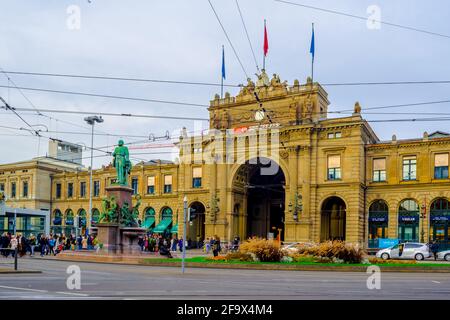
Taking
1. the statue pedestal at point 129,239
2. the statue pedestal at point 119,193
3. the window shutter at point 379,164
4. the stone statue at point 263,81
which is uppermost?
the stone statue at point 263,81

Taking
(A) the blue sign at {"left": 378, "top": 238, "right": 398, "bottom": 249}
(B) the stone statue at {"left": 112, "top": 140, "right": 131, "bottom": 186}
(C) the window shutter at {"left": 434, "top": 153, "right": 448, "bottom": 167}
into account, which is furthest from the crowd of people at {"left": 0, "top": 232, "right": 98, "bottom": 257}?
(C) the window shutter at {"left": 434, "top": 153, "right": 448, "bottom": 167}

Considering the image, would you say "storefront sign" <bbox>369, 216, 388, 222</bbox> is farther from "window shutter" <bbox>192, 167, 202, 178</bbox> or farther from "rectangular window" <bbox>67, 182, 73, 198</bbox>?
"rectangular window" <bbox>67, 182, 73, 198</bbox>

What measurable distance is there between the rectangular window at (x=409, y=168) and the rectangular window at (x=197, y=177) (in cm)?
2417

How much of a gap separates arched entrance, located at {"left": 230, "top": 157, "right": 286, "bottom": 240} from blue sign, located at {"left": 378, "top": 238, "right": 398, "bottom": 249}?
12.0 meters

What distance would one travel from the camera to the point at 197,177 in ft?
222

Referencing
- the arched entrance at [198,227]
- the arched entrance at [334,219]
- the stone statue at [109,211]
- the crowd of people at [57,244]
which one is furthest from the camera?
the arched entrance at [198,227]

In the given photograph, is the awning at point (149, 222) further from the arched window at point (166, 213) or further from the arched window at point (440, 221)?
the arched window at point (440, 221)

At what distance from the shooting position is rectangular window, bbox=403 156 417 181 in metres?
56.1

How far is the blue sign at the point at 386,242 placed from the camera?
2117 inches

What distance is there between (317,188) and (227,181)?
10.8 m

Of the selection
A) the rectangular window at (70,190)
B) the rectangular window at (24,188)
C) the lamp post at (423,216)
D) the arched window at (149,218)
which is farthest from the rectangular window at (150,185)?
the lamp post at (423,216)
